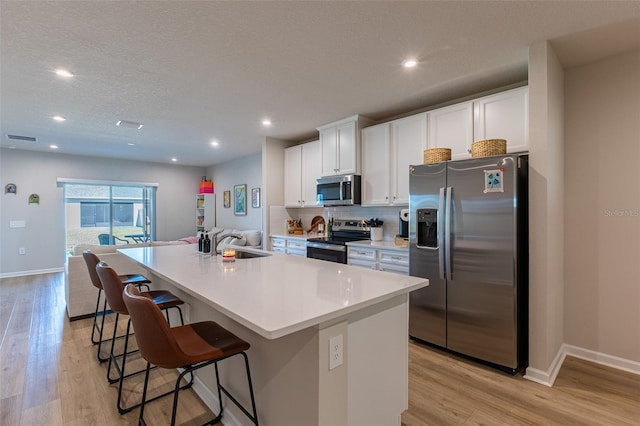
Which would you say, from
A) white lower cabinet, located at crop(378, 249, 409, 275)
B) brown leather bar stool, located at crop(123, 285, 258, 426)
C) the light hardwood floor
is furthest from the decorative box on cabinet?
brown leather bar stool, located at crop(123, 285, 258, 426)

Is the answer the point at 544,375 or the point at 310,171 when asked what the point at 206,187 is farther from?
the point at 544,375

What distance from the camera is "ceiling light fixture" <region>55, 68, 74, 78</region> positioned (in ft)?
8.90

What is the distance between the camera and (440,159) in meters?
3.01

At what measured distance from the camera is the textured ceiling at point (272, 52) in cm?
196

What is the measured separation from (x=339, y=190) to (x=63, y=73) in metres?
3.10

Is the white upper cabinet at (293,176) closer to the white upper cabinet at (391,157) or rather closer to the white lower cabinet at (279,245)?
the white lower cabinet at (279,245)

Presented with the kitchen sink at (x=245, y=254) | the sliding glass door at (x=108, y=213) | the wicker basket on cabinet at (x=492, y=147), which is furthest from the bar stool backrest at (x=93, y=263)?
the sliding glass door at (x=108, y=213)

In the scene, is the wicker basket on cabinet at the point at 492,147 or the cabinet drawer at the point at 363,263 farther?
the cabinet drawer at the point at 363,263

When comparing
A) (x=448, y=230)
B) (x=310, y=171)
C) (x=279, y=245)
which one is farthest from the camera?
(x=279, y=245)

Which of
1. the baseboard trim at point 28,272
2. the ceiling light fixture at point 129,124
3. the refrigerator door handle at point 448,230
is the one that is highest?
the ceiling light fixture at point 129,124

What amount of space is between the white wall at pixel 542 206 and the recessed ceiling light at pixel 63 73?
3897 mm

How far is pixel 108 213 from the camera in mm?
7406

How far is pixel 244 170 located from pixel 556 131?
5.99 metres

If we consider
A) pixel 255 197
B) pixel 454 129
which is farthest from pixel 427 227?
pixel 255 197
